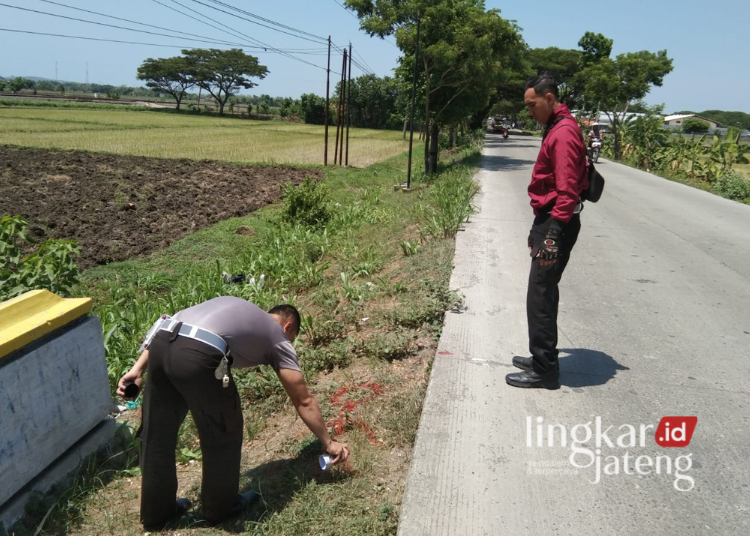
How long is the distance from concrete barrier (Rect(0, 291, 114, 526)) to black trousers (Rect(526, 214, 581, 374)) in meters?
2.71

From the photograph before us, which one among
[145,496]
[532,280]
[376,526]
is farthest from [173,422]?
[532,280]

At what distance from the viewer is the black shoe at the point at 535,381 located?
12.7 feet

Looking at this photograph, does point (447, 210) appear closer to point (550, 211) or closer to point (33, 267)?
point (550, 211)

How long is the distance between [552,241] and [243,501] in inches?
90.4

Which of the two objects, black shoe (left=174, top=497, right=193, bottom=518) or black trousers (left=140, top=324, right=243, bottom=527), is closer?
black trousers (left=140, top=324, right=243, bottom=527)

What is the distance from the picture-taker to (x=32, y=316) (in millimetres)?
3182

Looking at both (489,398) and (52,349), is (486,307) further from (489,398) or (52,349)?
(52,349)

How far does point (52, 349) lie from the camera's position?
3209mm

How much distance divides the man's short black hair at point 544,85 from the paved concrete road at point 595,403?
188 centimetres

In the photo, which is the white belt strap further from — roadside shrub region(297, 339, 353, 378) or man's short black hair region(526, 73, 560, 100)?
man's short black hair region(526, 73, 560, 100)

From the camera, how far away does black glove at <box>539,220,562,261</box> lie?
361 cm

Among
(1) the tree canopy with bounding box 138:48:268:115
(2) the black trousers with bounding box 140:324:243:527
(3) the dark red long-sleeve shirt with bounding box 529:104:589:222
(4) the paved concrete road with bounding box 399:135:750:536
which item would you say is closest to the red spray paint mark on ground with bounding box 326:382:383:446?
(4) the paved concrete road with bounding box 399:135:750:536

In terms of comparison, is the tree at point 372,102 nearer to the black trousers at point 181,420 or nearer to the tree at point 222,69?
the tree at point 222,69

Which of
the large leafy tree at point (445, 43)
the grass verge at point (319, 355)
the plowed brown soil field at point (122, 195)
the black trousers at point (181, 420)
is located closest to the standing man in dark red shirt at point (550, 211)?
the grass verge at point (319, 355)
